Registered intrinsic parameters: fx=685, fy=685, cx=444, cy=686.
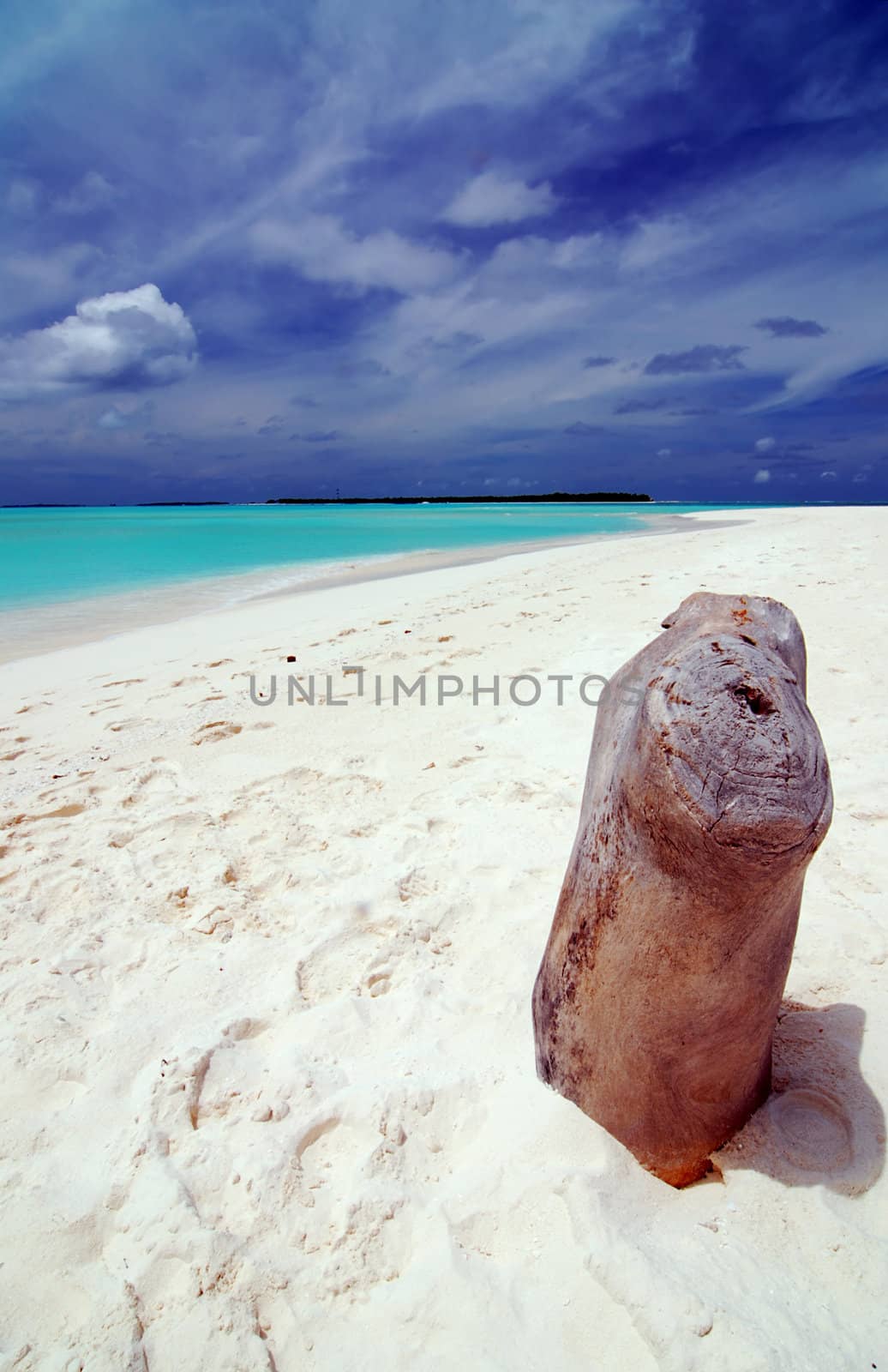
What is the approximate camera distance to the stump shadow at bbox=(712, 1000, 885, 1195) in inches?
57.8

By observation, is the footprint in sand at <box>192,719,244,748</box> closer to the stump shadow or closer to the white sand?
the white sand

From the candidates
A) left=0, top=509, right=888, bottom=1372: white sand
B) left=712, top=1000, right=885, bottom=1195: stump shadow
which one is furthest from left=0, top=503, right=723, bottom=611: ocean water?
left=712, top=1000, right=885, bottom=1195: stump shadow

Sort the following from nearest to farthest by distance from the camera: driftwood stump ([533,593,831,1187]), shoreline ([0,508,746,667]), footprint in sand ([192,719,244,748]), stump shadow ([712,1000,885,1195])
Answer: driftwood stump ([533,593,831,1187]) < stump shadow ([712,1000,885,1195]) < footprint in sand ([192,719,244,748]) < shoreline ([0,508,746,667])

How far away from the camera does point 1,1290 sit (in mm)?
1307

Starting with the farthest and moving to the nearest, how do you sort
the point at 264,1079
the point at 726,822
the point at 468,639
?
the point at 468,639
the point at 264,1079
the point at 726,822

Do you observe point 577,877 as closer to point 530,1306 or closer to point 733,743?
point 733,743

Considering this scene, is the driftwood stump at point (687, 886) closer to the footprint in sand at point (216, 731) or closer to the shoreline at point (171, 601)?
the footprint in sand at point (216, 731)

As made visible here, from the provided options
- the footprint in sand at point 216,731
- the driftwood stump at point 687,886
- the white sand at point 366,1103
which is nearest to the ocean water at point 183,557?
the footprint in sand at point 216,731

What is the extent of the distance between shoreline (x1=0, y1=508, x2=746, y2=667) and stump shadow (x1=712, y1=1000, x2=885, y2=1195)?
7437 mm

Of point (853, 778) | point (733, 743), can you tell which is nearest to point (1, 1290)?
point (733, 743)

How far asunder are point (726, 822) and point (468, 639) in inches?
190

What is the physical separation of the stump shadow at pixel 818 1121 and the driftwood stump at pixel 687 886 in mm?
52

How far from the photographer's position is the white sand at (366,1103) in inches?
49.4

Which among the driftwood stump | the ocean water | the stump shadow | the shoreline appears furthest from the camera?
the ocean water
